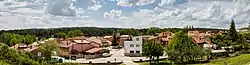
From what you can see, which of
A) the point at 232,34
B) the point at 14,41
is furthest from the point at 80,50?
the point at 232,34

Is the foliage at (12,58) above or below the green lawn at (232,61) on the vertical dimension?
above

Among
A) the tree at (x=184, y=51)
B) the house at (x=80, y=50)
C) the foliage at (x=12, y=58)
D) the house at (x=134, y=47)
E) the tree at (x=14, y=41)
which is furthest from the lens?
the tree at (x=14, y=41)

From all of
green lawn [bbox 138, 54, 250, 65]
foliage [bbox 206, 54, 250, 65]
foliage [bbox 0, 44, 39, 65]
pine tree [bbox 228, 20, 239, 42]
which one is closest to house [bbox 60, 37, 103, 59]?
green lawn [bbox 138, 54, 250, 65]

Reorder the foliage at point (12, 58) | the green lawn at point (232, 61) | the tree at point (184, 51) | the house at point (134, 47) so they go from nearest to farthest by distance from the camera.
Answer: the foliage at point (12, 58) < the green lawn at point (232, 61) < the tree at point (184, 51) < the house at point (134, 47)

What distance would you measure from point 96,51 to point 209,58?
28947mm

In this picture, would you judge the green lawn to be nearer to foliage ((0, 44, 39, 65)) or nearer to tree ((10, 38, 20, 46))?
foliage ((0, 44, 39, 65))

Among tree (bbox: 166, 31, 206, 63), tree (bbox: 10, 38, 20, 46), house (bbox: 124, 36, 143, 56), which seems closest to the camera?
tree (bbox: 166, 31, 206, 63)

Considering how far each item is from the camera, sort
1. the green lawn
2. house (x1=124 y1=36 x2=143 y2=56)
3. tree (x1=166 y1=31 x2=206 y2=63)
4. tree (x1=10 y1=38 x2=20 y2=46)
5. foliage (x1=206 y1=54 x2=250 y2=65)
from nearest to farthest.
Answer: foliage (x1=206 y1=54 x2=250 y2=65) < the green lawn < tree (x1=166 y1=31 x2=206 y2=63) < house (x1=124 y1=36 x2=143 y2=56) < tree (x1=10 y1=38 x2=20 y2=46)

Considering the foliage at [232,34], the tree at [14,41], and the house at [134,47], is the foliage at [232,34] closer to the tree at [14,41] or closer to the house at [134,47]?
the house at [134,47]

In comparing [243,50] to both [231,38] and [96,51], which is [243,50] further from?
[96,51]

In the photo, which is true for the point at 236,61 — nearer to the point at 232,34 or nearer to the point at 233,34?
the point at 233,34

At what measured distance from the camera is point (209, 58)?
8581cm

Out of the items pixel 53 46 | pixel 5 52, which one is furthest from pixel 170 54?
pixel 5 52

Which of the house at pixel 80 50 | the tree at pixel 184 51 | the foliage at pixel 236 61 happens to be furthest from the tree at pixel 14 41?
the foliage at pixel 236 61
